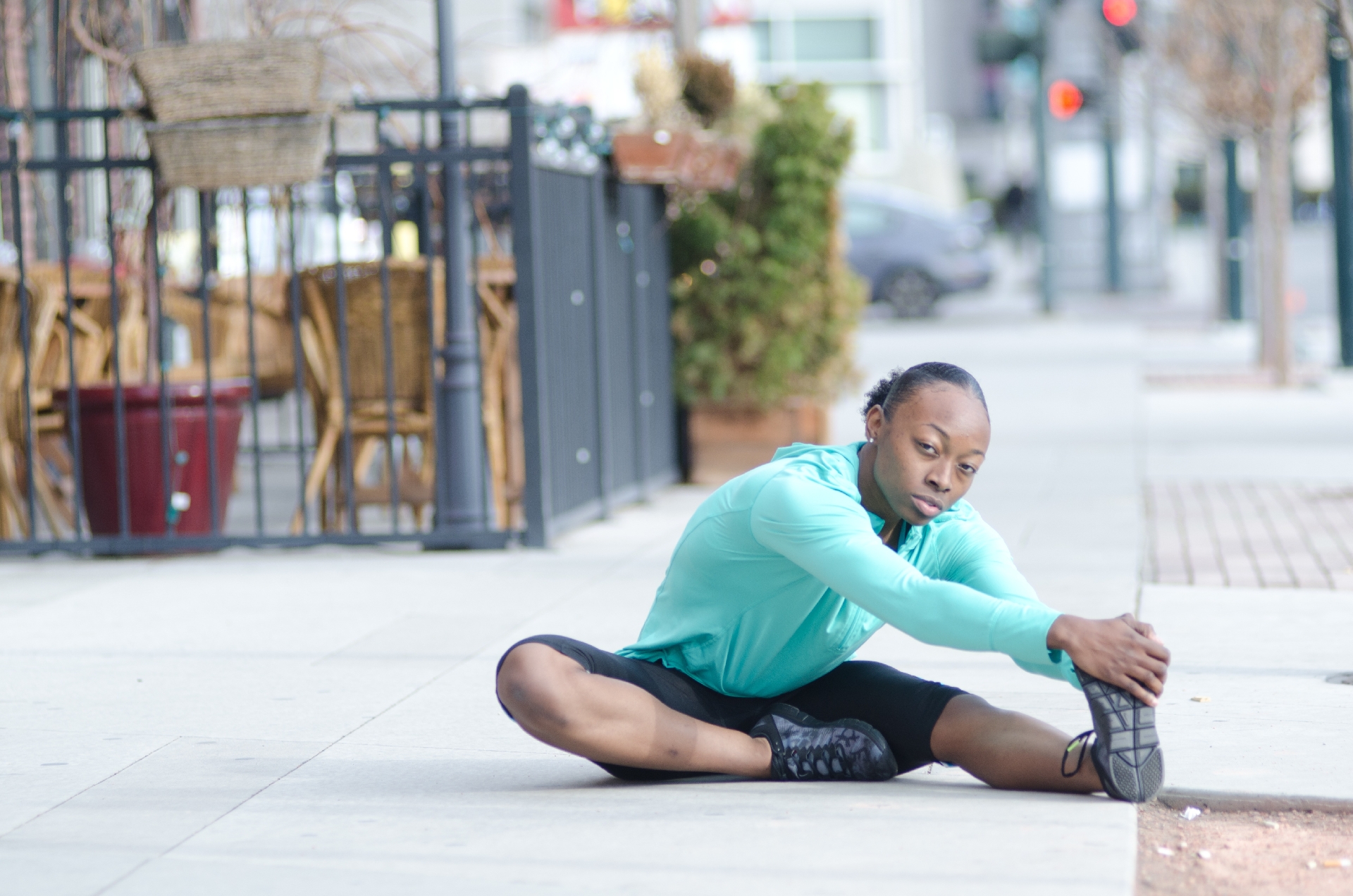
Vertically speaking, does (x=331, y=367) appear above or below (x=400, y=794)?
above

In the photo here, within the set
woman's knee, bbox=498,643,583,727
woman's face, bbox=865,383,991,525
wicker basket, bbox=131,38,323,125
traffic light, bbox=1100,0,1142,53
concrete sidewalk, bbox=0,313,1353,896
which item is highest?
traffic light, bbox=1100,0,1142,53

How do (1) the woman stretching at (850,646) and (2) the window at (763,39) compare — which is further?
(2) the window at (763,39)

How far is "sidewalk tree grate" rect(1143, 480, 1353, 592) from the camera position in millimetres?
6543

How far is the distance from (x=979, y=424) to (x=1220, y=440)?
766 cm

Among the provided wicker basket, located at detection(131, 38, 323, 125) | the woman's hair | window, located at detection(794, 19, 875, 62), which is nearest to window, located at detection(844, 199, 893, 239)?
wicker basket, located at detection(131, 38, 323, 125)

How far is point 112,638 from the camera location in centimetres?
580

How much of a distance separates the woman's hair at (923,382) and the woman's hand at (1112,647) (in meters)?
0.48

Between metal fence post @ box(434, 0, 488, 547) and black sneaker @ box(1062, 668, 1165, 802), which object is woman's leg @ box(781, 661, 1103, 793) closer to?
black sneaker @ box(1062, 668, 1165, 802)

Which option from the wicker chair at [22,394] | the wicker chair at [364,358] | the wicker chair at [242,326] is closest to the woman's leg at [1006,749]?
the wicker chair at [364,358]

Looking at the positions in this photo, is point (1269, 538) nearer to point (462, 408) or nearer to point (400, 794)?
point (462, 408)

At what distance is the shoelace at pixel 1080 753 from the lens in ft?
12.4

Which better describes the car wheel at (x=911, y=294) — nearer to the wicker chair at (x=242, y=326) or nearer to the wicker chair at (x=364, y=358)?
the wicker chair at (x=242, y=326)

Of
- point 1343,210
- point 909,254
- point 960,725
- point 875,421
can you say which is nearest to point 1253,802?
point 960,725

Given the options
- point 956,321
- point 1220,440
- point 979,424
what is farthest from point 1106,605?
point 956,321
